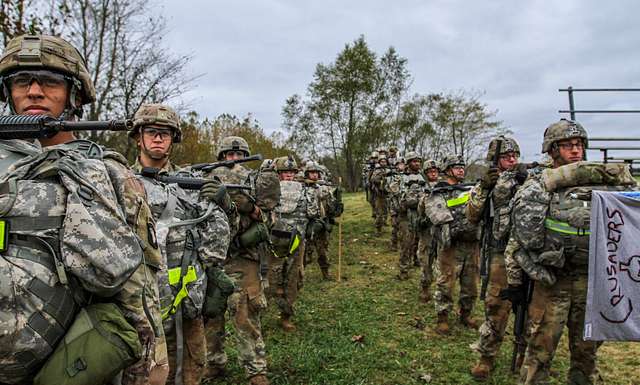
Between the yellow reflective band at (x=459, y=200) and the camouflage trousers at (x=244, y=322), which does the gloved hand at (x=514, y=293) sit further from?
the camouflage trousers at (x=244, y=322)

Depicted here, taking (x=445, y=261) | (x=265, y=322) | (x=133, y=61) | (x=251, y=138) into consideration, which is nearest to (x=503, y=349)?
(x=445, y=261)

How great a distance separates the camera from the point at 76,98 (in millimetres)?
2002

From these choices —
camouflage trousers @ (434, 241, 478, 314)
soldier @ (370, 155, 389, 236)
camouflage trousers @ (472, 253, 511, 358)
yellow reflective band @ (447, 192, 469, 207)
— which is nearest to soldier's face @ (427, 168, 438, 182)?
yellow reflective band @ (447, 192, 469, 207)

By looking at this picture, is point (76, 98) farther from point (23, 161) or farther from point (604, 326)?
point (604, 326)

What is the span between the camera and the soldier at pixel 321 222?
351 inches

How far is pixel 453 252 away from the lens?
6.31 metres

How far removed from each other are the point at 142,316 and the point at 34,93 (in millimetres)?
1069

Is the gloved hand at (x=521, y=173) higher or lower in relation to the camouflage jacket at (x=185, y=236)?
higher

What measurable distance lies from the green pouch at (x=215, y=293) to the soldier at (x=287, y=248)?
2.81m

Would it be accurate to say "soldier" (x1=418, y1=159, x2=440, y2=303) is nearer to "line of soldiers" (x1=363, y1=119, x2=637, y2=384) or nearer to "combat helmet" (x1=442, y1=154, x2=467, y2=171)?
"combat helmet" (x1=442, y1=154, x2=467, y2=171)

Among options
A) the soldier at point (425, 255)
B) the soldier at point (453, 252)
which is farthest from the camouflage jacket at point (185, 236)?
the soldier at point (425, 255)

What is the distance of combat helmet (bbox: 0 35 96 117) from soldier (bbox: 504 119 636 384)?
11.5 feet

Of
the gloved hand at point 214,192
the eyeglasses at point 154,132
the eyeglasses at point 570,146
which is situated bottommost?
the gloved hand at point 214,192

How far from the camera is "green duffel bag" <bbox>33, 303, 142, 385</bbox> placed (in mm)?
1398
